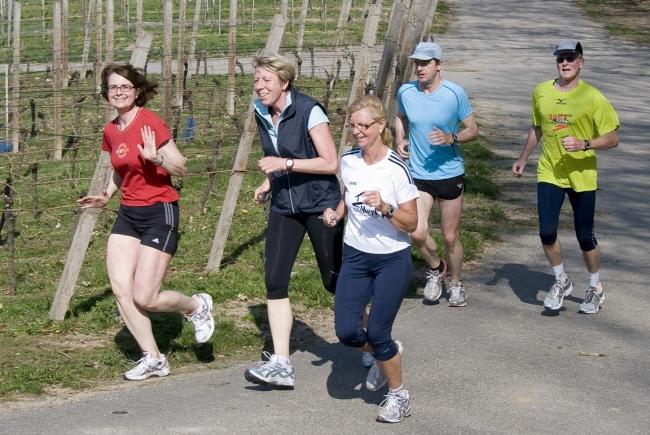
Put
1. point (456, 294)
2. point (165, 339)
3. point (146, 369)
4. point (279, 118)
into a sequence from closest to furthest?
point (279, 118) < point (146, 369) < point (165, 339) < point (456, 294)

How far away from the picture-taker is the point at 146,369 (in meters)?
6.68

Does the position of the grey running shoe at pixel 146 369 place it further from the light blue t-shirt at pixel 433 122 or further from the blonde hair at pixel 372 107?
the light blue t-shirt at pixel 433 122

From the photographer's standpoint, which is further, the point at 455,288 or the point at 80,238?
the point at 455,288

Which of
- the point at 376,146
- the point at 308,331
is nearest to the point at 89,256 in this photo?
the point at 308,331

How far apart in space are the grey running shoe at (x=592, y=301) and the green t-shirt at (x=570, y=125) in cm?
75

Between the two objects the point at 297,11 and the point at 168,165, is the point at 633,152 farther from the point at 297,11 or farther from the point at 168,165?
the point at 297,11

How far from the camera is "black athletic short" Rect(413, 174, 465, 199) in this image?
8055 mm

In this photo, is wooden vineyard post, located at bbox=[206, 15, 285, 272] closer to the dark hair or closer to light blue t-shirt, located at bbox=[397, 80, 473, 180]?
light blue t-shirt, located at bbox=[397, 80, 473, 180]

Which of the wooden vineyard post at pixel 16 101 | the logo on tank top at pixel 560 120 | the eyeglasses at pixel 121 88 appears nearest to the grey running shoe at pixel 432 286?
the logo on tank top at pixel 560 120

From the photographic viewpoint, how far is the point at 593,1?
3834 centimetres

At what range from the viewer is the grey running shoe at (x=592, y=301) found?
26.8 feet

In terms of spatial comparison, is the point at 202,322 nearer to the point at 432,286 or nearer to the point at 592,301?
the point at 432,286

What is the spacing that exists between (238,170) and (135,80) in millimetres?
2309

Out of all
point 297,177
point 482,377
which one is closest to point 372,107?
point 297,177
